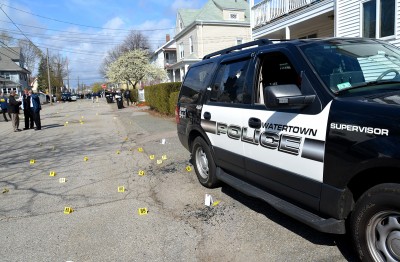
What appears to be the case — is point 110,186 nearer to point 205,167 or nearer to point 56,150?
point 205,167

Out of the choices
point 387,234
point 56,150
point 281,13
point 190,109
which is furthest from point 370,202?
point 281,13

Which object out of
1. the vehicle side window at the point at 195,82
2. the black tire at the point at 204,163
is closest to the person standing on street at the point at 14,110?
the vehicle side window at the point at 195,82

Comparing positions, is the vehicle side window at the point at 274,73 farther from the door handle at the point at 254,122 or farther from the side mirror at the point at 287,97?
the side mirror at the point at 287,97

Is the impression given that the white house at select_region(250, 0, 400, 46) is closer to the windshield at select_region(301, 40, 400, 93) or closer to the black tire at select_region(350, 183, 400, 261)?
the windshield at select_region(301, 40, 400, 93)

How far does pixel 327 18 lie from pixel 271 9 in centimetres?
292

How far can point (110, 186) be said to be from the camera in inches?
237

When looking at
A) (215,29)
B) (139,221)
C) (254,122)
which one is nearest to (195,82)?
(254,122)

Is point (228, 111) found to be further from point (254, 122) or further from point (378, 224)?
point (378, 224)

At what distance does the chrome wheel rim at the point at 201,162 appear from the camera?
17.8 feet

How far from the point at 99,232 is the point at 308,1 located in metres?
12.3

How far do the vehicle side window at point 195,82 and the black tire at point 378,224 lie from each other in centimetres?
299

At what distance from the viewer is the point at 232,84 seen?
173 inches

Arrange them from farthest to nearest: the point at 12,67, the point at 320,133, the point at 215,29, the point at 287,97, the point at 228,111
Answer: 1. the point at 12,67
2. the point at 215,29
3. the point at 228,111
4. the point at 287,97
5. the point at 320,133

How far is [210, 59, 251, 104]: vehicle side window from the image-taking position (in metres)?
4.10
